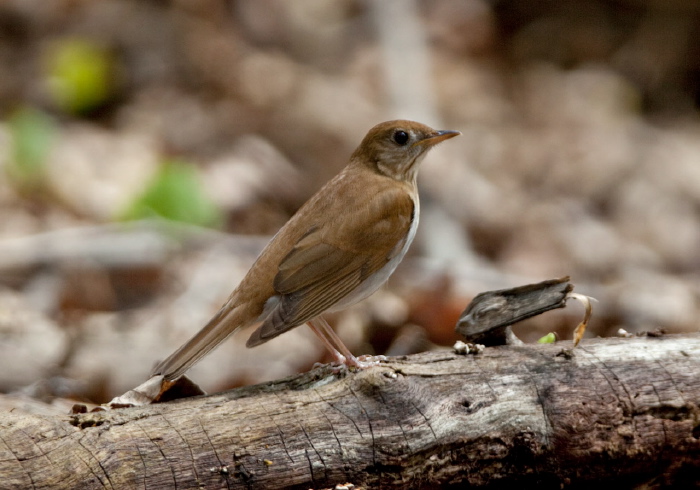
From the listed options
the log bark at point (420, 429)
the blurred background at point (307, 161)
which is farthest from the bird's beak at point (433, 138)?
the blurred background at point (307, 161)

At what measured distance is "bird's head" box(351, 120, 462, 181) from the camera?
480 cm

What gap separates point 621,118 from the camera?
34.8 feet

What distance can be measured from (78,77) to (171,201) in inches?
121

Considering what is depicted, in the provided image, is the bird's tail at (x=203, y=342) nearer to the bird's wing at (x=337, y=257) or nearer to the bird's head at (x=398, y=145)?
the bird's wing at (x=337, y=257)

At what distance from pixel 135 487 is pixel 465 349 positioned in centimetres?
152

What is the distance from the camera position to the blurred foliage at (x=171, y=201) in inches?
283

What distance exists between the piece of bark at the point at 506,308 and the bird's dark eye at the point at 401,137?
135 centimetres

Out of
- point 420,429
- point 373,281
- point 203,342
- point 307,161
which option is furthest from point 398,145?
point 307,161

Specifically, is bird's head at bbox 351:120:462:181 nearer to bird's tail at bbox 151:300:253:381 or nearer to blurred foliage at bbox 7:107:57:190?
bird's tail at bbox 151:300:253:381

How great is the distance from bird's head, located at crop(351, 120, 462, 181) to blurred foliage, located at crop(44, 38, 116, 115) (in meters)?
5.52

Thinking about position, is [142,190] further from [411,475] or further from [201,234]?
[411,475]

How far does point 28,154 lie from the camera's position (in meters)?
7.73

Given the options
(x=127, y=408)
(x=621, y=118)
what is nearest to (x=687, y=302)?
(x=621, y=118)

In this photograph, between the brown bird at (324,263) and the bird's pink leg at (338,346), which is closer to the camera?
the brown bird at (324,263)
